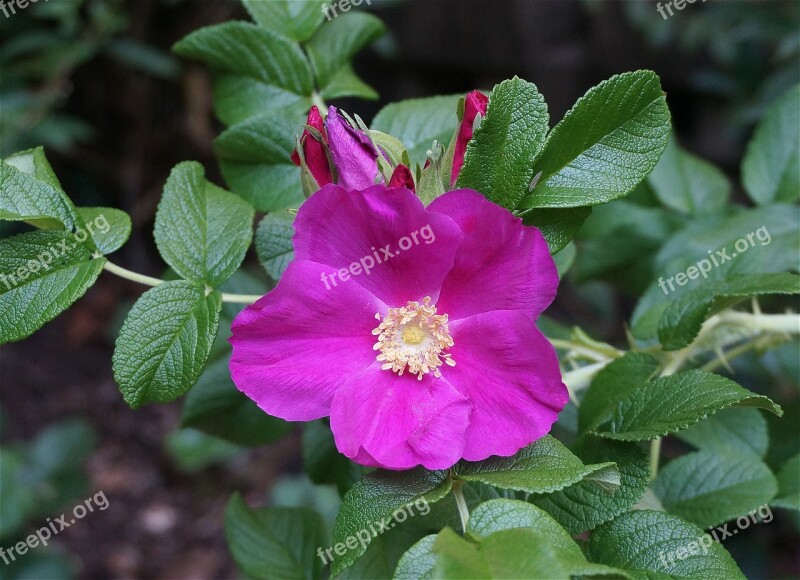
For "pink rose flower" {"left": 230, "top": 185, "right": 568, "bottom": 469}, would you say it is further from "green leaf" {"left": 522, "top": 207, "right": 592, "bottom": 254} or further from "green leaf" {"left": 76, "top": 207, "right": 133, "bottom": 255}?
"green leaf" {"left": 76, "top": 207, "right": 133, "bottom": 255}

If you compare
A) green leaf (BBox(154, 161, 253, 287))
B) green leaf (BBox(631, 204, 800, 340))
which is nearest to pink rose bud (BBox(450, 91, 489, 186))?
green leaf (BBox(154, 161, 253, 287))

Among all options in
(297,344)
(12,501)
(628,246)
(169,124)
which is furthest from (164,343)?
(169,124)

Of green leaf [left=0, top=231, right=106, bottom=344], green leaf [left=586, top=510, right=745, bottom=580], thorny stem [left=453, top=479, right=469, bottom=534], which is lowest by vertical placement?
green leaf [left=586, top=510, right=745, bottom=580]

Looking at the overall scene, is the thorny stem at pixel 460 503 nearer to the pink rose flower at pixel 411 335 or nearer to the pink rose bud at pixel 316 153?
the pink rose flower at pixel 411 335

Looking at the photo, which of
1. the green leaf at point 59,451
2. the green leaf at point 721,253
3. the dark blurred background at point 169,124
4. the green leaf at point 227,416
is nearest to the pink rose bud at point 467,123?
the green leaf at point 721,253

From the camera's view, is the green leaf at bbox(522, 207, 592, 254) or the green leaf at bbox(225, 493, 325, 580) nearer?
the green leaf at bbox(522, 207, 592, 254)
